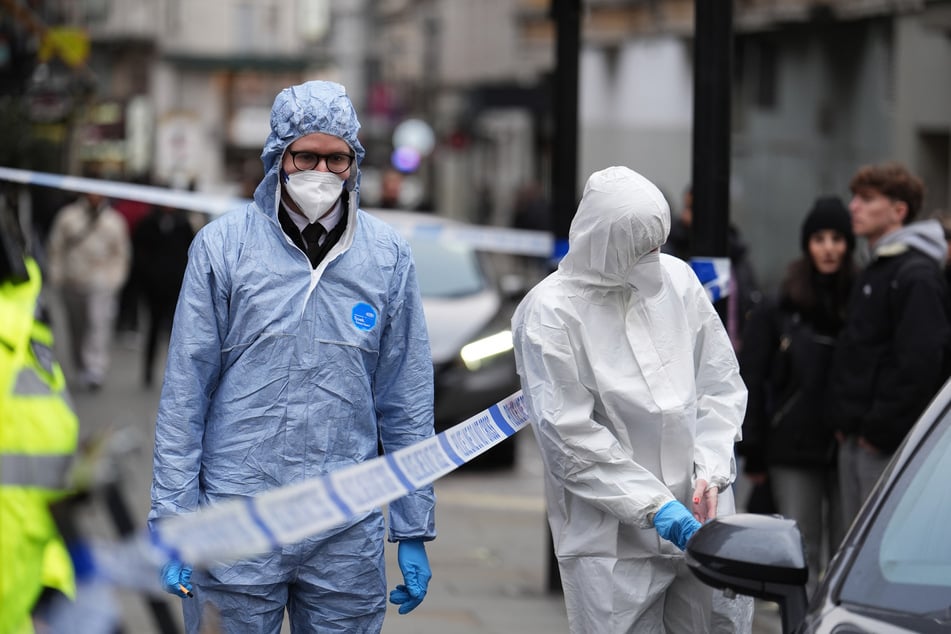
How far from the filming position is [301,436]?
13.7ft

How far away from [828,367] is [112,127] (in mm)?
56506

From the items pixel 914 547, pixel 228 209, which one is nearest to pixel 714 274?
pixel 914 547

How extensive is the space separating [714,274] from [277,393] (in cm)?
231

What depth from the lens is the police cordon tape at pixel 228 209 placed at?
803 cm

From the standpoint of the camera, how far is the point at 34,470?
2900 mm

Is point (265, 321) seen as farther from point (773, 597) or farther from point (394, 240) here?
point (773, 597)

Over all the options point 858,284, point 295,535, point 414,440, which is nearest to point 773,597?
point 295,535

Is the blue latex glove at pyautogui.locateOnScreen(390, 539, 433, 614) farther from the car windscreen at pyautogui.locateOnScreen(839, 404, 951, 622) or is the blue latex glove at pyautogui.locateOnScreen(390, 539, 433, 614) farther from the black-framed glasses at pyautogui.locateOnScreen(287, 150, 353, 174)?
the car windscreen at pyautogui.locateOnScreen(839, 404, 951, 622)

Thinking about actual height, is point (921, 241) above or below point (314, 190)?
below

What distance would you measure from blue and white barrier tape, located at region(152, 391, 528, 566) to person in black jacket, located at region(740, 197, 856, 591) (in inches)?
97.8

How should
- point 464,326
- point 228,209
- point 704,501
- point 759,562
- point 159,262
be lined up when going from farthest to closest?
point 159,262, point 464,326, point 228,209, point 704,501, point 759,562

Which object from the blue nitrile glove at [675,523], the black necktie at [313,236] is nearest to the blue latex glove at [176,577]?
the black necktie at [313,236]

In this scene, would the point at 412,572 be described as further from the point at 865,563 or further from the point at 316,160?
the point at 865,563

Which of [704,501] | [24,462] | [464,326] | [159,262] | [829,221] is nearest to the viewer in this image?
[24,462]
